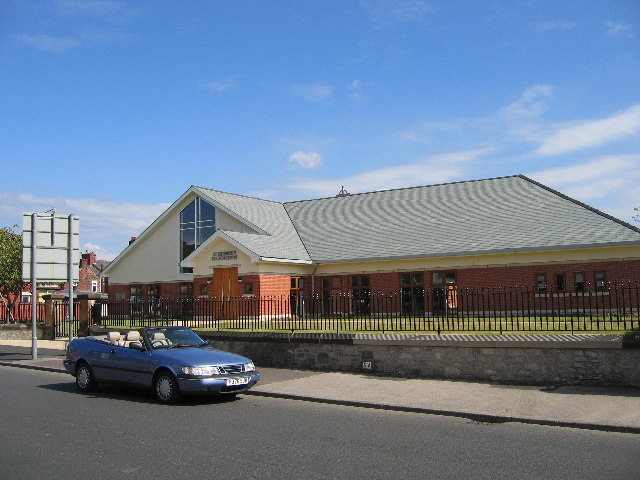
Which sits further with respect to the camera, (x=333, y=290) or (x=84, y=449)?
(x=333, y=290)

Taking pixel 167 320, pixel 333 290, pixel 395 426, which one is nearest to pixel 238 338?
pixel 167 320

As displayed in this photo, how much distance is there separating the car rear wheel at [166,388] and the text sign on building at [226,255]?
17.5m

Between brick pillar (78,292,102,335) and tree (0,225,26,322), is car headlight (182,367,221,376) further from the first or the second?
tree (0,225,26,322)

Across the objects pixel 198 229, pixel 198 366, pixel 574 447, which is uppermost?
pixel 198 229

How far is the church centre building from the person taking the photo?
25.3m

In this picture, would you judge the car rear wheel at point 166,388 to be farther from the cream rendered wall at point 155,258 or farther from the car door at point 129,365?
the cream rendered wall at point 155,258

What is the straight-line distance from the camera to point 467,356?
13211mm

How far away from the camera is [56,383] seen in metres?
14.3

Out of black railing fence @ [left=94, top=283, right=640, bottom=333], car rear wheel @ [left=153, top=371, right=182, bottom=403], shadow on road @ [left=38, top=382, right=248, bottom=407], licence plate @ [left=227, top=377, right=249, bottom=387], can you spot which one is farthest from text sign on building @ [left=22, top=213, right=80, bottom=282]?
licence plate @ [left=227, top=377, right=249, bottom=387]

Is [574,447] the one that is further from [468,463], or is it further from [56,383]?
[56,383]

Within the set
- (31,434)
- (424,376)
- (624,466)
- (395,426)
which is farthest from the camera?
(424,376)

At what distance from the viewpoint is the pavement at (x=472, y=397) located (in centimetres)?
949

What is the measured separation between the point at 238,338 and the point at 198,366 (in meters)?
5.64

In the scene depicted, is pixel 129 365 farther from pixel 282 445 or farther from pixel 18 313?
pixel 18 313
